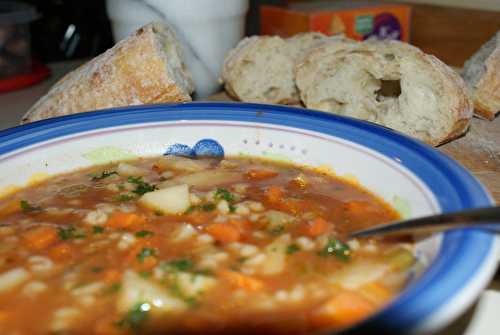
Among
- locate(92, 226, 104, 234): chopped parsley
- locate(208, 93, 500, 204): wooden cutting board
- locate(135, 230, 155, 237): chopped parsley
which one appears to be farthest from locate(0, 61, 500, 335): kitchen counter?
locate(92, 226, 104, 234): chopped parsley

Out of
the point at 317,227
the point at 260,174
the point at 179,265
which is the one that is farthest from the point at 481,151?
the point at 179,265

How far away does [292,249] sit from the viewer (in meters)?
1.74

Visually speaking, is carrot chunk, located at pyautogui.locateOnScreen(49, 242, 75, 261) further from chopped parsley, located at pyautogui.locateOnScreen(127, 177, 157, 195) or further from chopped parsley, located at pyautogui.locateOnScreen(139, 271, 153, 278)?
chopped parsley, located at pyautogui.locateOnScreen(127, 177, 157, 195)

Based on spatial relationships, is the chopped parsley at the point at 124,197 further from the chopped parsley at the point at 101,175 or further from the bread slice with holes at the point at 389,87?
the bread slice with holes at the point at 389,87

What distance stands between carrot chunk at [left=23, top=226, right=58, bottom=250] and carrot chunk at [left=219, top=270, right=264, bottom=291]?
571mm

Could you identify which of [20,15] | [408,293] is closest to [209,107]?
[408,293]

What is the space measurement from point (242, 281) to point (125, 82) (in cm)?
159

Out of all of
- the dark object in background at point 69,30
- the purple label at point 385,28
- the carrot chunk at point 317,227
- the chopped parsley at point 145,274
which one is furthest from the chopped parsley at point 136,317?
the dark object in background at point 69,30

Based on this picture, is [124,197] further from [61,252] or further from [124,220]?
[61,252]

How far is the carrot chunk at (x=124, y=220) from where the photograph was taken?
6.23ft

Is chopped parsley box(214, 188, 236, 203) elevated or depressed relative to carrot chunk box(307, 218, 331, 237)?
depressed

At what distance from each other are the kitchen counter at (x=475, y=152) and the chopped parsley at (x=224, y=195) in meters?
0.84

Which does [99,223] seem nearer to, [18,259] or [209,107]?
[18,259]

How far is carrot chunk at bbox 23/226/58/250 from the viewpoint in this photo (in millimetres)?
1820
